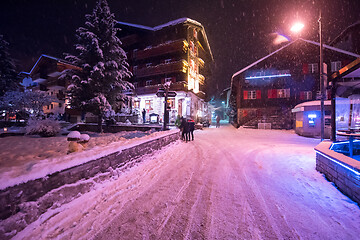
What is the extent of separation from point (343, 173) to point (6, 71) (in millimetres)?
32996

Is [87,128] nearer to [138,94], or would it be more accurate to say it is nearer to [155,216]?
[138,94]

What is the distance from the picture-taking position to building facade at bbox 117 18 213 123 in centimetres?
2197

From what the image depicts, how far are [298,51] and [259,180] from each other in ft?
90.3

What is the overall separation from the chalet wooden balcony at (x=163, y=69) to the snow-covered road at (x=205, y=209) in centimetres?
1932

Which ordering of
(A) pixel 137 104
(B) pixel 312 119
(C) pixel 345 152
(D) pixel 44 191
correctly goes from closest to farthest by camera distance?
(D) pixel 44 191, (C) pixel 345 152, (B) pixel 312 119, (A) pixel 137 104

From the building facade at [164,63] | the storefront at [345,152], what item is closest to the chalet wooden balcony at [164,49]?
the building facade at [164,63]

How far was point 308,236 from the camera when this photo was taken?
7.18ft

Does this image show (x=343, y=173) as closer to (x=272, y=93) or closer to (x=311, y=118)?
(x=311, y=118)

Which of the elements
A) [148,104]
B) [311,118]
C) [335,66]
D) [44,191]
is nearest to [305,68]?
[335,66]

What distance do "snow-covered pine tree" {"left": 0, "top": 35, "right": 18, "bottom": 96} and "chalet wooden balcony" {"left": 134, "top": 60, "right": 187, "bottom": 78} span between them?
16.8m

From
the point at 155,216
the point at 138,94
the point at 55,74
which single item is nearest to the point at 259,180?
the point at 155,216

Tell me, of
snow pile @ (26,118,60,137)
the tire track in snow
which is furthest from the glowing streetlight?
snow pile @ (26,118,60,137)

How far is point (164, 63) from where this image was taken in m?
23.5

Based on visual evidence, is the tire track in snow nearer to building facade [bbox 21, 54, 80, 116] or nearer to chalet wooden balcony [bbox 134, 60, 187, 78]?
chalet wooden balcony [bbox 134, 60, 187, 78]
